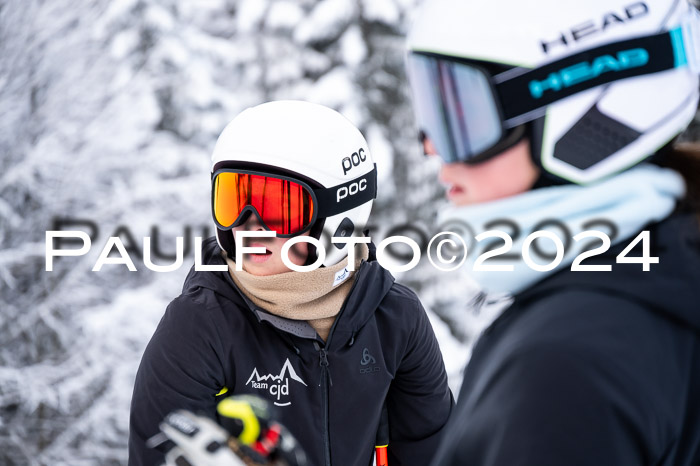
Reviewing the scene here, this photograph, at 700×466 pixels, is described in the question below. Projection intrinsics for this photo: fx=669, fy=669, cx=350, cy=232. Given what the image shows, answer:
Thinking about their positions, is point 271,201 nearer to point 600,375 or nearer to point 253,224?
point 253,224

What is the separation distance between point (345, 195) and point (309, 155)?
8.3 inches

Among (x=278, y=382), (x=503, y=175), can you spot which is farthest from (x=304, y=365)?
(x=503, y=175)

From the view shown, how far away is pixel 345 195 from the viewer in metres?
2.53

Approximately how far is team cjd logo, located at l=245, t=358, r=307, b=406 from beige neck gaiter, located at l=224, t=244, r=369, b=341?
187mm

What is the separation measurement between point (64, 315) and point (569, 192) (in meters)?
8.27

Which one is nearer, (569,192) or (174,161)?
(569,192)

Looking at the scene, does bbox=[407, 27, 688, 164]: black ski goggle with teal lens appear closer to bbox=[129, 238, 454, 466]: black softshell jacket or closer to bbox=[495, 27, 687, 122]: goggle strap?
bbox=[495, 27, 687, 122]: goggle strap

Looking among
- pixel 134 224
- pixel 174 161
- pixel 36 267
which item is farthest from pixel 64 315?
pixel 174 161

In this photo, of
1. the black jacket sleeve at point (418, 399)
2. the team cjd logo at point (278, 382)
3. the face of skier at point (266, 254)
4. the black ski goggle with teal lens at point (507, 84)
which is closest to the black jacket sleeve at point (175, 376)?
the team cjd logo at point (278, 382)

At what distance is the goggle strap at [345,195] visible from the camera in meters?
2.46

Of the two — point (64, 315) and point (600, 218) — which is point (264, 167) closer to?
point (600, 218)

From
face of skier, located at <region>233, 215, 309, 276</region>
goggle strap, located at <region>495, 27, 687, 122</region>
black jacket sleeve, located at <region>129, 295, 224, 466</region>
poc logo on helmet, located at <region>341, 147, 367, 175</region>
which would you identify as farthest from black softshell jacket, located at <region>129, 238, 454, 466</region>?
goggle strap, located at <region>495, 27, 687, 122</region>

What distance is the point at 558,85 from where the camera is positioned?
1.09 m

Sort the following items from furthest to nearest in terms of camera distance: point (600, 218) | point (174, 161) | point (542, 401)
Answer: point (174, 161) < point (600, 218) < point (542, 401)
